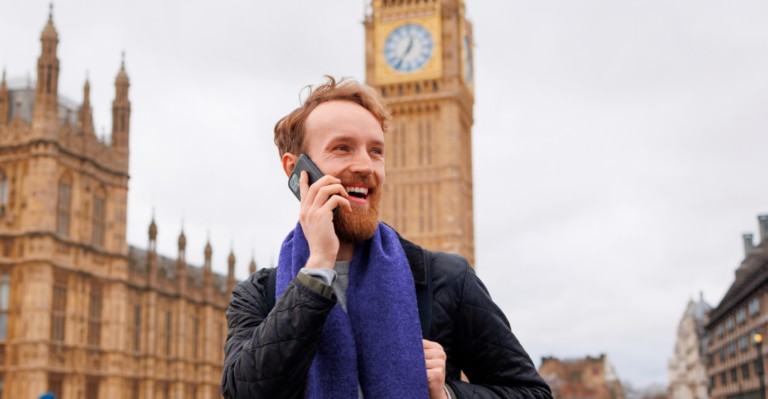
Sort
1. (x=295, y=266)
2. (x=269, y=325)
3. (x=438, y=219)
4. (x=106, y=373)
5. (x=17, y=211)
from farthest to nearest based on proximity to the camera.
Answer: (x=438, y=219), (x=106, y=373), (x=17, y=211), (x=295, y=266), (x=269, y=325)

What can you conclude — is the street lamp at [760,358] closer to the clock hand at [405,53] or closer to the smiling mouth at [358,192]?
the smiling mouth at [358,192]

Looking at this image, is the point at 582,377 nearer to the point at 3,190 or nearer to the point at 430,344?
the point at 3,190

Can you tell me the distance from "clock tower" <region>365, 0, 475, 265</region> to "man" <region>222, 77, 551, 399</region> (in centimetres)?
5339

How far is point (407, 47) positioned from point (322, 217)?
55.9 m

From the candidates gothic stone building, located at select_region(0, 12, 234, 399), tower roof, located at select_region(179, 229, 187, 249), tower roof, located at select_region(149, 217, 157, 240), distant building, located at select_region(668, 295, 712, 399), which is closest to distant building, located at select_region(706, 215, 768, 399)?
distant building, located at select_region(668, 295, 712, 399)

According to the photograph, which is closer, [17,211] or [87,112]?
[17,211]

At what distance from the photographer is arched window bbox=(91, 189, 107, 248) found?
29.7 metres

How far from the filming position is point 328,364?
222cm

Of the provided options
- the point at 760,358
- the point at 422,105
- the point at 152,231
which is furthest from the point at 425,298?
the point at 422,105

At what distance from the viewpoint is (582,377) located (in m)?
82.6

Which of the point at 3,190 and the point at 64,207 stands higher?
the point at 3,190

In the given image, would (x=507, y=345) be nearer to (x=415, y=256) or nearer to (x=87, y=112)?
(x=415, y=256)

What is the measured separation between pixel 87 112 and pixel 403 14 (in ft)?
102

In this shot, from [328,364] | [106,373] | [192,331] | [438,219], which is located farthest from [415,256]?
[438,219]
